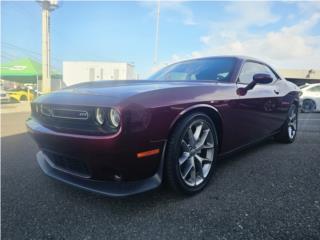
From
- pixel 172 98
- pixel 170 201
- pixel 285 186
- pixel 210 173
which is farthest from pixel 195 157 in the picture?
pixel 285 186

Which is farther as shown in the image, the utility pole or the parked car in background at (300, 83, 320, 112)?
the utility pole

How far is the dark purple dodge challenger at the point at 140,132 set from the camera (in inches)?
67.2

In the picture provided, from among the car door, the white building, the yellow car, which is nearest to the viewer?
the car door

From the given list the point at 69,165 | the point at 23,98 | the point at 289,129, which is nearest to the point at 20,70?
the point at 23,98

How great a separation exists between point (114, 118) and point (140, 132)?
21 cm

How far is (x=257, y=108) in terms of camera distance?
295 cm

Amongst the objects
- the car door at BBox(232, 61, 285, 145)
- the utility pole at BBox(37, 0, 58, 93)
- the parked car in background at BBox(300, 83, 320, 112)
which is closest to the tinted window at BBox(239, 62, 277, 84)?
the car door at BBox(232, 61, 285, 145)

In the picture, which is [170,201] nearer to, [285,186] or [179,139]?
[179,139]

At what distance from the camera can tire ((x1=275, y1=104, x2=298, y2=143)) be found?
13.2 feet

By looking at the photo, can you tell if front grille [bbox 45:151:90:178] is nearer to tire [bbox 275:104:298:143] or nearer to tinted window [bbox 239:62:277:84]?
tinted window [bbox 239:62:277:84]

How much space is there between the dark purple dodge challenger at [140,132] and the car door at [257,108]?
0.02m

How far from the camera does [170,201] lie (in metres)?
2.07

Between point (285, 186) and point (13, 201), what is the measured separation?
249 centimetres

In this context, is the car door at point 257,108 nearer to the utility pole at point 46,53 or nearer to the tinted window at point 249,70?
the tinted window at point 249,70
